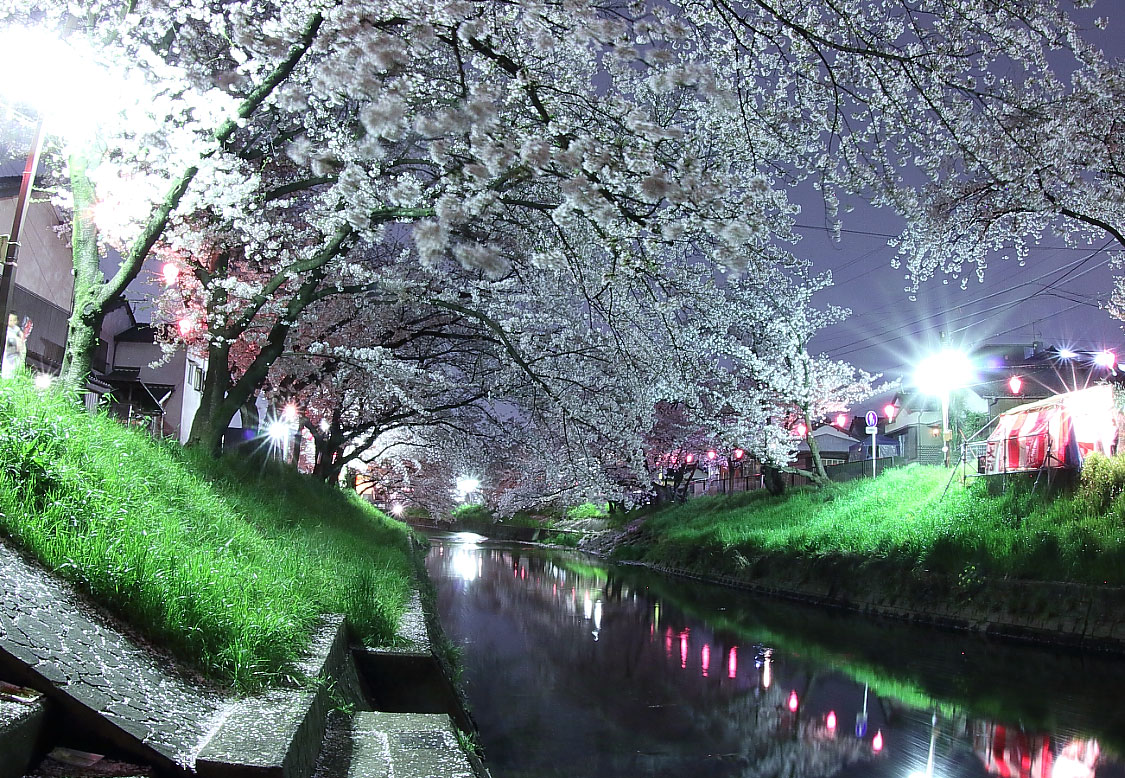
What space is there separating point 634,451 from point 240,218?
18.8 ft

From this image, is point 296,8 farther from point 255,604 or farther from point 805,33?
point 255,604

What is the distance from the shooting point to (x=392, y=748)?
4.06 meters

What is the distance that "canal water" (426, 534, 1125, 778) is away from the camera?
23.3ft

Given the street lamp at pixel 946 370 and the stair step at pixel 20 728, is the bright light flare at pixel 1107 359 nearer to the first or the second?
the street lamp at pixel 946 370

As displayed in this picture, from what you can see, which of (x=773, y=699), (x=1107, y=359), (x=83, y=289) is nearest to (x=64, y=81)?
(x=83, y=289)

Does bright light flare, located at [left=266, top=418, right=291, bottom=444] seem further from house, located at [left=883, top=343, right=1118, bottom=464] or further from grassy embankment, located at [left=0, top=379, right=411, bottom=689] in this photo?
house, located at [left=883, top=343, right=1118, bottom=464]

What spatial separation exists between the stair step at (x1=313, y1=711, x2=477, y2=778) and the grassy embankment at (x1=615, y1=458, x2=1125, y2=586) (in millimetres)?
12403

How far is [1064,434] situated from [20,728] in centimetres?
1849

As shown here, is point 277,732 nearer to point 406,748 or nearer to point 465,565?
point 406,748

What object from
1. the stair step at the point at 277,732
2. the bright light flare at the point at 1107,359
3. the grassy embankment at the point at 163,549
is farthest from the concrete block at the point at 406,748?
the bright light flare at the point at 1107,359

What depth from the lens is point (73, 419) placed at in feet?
18.4

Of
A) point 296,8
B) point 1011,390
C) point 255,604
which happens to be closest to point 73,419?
point 255,604

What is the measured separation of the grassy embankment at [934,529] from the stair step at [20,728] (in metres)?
14.4

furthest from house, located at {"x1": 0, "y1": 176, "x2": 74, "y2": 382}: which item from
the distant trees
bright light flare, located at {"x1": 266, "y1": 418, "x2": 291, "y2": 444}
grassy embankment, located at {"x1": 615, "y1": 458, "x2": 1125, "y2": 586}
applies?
grassy embankment, located at {"x1": 615, "y1": 458, "x2": 1125, "y2": 586}
